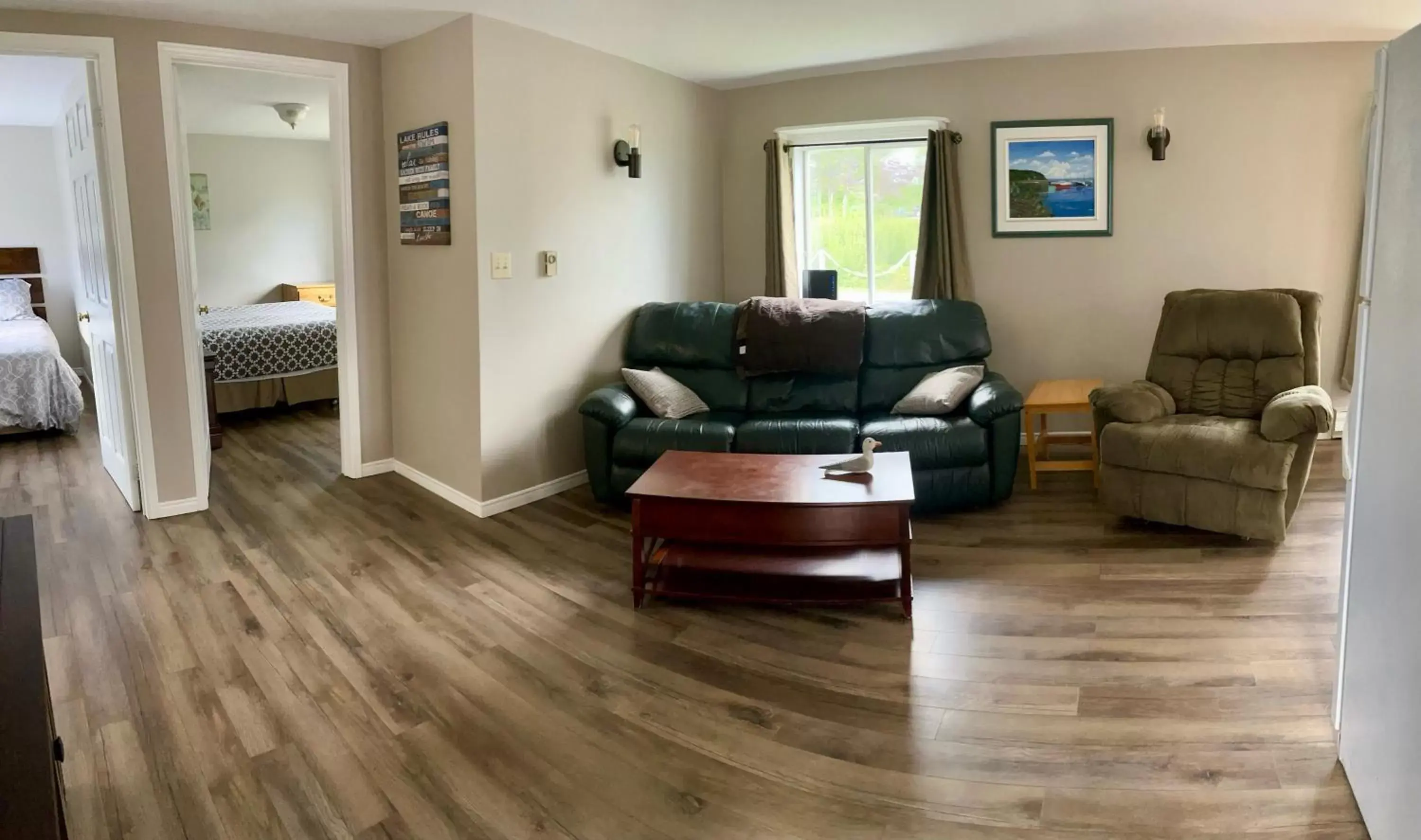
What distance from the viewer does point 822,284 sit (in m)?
5.23

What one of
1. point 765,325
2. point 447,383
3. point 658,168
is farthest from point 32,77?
point 765,325

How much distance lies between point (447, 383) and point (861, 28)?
8.49 ft

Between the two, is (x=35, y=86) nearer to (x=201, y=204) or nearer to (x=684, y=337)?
(x=201, y=204)

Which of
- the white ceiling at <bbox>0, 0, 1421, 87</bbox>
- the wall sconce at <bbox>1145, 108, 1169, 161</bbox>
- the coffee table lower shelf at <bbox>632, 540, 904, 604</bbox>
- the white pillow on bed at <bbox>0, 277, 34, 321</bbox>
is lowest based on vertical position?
the coffee table lower shelf at <bbox>632, 540, 904, 604</bbox>

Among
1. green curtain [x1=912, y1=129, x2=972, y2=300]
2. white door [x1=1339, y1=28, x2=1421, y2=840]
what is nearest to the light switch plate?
green curtain [x1=912, y1=129, x2=972, y2=300]

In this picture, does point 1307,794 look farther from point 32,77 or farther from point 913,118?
point 32,77

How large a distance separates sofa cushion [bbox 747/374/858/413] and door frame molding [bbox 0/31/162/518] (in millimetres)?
2865

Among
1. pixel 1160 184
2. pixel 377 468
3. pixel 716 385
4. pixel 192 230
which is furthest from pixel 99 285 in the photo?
pixel 1160 184

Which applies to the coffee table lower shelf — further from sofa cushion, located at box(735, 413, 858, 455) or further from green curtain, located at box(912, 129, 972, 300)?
green curtain, located at box(912, 129, 972, 300)

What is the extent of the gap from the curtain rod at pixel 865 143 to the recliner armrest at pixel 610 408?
206 cm

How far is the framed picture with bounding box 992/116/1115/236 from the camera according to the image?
16.2ft

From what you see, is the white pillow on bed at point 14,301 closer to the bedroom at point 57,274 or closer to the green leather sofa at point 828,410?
the bedroom at point 57,274

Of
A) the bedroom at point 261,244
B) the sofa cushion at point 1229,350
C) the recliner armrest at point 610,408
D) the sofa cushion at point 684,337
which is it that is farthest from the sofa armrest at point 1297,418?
the bedroom at point 261,244

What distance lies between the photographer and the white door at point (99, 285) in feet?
13.4
